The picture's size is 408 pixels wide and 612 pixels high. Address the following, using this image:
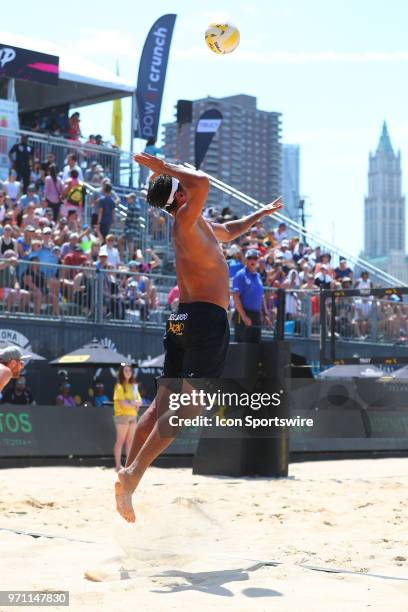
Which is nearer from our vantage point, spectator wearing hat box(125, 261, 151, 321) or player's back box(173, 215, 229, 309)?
player's back box(173, 215, 229, 309)

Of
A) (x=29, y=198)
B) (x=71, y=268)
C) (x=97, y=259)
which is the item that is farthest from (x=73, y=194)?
(x=71, y=268)

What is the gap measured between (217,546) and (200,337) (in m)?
1.48

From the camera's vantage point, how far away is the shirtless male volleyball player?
17.9ft

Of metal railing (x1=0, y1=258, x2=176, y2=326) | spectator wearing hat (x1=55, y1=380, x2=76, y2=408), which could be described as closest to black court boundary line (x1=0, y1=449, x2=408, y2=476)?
spectator wearing hat (x1=55, y1=380, x2=76, y2=408)

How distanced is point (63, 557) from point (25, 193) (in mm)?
14165

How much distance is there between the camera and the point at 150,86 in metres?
25.0

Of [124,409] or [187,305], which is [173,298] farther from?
[187,305]

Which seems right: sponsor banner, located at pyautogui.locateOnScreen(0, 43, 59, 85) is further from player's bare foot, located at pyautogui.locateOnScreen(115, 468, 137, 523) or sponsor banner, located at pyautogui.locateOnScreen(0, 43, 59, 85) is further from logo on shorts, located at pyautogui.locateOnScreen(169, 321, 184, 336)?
player's bare foot, located at pyautogui.locateOnScreen(115, 468, 137, 523)

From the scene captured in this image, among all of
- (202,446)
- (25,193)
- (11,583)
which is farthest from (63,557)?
(25,193)

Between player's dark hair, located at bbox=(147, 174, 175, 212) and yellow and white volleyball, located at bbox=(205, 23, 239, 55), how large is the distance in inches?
98.4

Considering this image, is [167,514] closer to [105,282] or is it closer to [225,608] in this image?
[225,608]

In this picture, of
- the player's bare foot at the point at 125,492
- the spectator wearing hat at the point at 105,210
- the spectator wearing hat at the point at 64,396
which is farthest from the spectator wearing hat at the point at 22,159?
the player's bare foot at the point at 125,492

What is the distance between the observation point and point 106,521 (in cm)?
732

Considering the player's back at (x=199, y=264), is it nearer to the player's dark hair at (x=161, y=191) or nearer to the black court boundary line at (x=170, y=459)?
the player's dark hair at (x=161, y=191)
